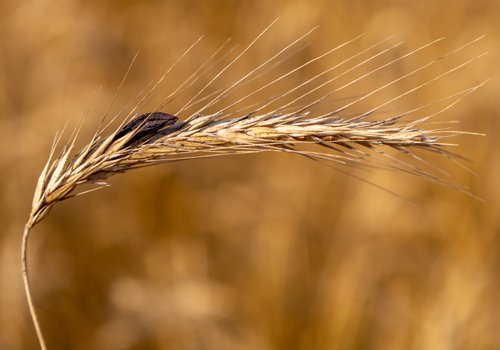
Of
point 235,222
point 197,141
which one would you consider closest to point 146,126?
point 197,141

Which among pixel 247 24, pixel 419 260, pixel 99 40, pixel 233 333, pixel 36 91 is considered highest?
pixel 247 24

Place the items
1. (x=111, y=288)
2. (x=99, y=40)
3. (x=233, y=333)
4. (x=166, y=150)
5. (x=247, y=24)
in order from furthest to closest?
1. (x=247, y=24)
2. (x=99, y=40)
3. (x=111, y=288)
4. (x=233, y=333)
5. (x=166, y=150)

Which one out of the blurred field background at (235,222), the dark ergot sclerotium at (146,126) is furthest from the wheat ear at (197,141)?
the blurred field background at (235,222)

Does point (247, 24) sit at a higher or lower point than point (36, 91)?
higher

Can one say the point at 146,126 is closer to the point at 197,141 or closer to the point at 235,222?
the point at 197,141

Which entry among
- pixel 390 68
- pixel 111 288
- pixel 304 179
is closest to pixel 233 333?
pixel 111 288

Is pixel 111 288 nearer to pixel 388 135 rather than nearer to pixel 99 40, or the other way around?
pixel 99 40
